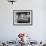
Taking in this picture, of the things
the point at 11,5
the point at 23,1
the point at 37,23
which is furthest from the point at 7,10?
the point at 37,23

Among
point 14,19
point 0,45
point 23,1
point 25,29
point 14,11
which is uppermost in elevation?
point 23,1

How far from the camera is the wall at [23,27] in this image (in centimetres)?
470

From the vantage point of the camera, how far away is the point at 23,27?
4734 mm

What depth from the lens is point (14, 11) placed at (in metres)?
4.73

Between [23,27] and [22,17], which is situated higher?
[22,17]

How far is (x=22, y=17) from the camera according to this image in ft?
15.5

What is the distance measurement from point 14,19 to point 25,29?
1.75 ft

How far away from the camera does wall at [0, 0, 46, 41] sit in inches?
185

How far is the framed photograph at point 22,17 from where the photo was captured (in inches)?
185

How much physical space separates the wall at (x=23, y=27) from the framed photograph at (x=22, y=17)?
109 millimetres

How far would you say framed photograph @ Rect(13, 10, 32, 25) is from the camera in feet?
15.4

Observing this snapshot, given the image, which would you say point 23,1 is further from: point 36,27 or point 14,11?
point 36,27

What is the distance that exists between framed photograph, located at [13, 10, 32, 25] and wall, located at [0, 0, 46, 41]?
11 cm

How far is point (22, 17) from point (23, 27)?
0.36 meters
